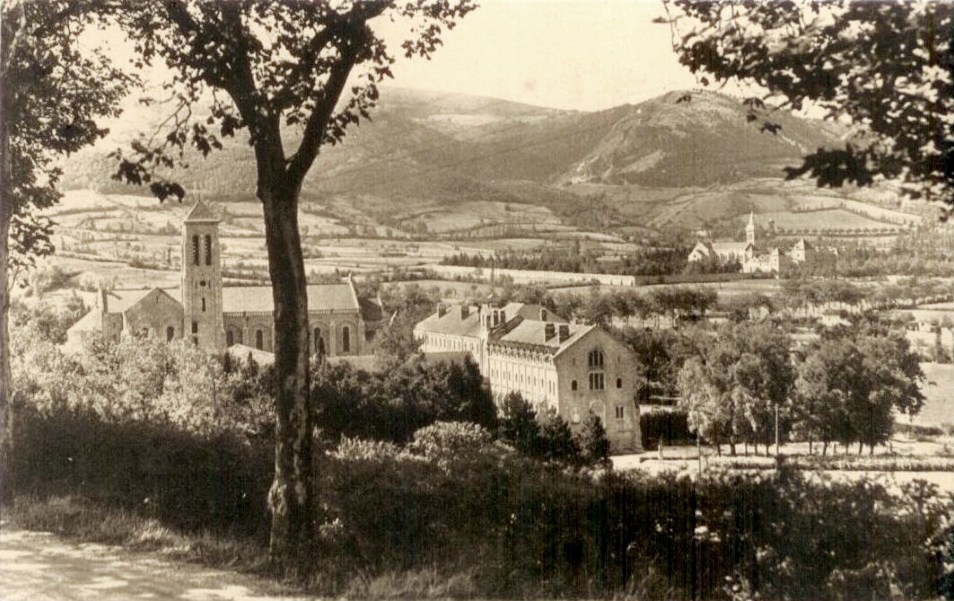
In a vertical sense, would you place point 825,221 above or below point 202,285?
below

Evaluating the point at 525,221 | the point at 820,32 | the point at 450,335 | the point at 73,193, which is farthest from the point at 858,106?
the point at 450,335

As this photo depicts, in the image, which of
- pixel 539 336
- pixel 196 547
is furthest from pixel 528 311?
pixel 196 547

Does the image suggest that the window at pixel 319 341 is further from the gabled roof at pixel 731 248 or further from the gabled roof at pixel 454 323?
the gabled roof at pixel 731 248

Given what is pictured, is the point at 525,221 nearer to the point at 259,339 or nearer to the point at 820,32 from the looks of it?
the point at 259,339

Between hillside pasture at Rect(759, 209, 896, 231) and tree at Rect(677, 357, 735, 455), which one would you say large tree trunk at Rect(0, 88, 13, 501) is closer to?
hillside pasture at Rect(759, 209, 896, 231)

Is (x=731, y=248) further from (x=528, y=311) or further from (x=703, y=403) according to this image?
(x=528, y=311)
